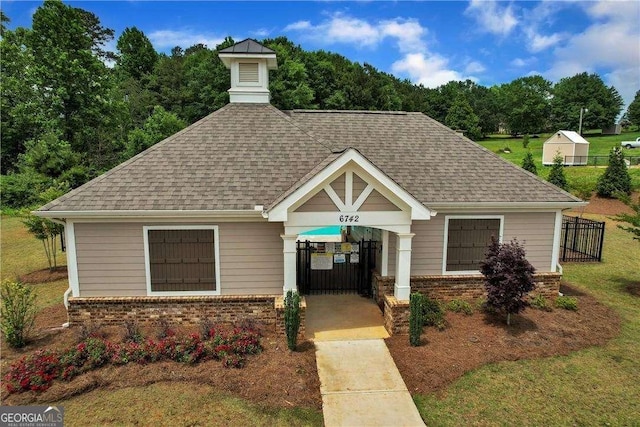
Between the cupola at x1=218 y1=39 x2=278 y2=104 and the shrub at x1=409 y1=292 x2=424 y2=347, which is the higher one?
the cupola at x1=218 y1=39 x2=278 y2=104

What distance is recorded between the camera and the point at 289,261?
31.1 feet

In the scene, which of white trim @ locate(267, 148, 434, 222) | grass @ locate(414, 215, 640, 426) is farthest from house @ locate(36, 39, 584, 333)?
grass @ locate(414, 215, 640, 426)

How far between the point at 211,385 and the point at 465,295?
7.69m

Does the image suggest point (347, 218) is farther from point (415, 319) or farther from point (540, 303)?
point (540, 303)

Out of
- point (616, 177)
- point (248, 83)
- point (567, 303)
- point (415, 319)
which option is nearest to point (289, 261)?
point (415, 319)

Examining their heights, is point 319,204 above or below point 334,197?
below

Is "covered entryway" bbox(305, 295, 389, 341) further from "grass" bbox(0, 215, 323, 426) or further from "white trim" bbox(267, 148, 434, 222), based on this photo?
"white trim" bbox(267, 148, 434, 222)

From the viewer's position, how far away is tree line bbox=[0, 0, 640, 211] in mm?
28516

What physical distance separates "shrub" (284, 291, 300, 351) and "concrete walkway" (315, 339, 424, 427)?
650mm

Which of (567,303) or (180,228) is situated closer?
(180,228)

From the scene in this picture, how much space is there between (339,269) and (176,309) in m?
5.13

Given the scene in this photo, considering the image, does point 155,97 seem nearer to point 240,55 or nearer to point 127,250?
point 240,55

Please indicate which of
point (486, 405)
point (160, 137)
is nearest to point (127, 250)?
point (486, 405)

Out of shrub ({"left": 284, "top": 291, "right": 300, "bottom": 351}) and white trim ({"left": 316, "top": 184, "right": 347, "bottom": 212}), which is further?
white trim ({"left": 316, "top": 184, "right": 347, "bottom": 212})
